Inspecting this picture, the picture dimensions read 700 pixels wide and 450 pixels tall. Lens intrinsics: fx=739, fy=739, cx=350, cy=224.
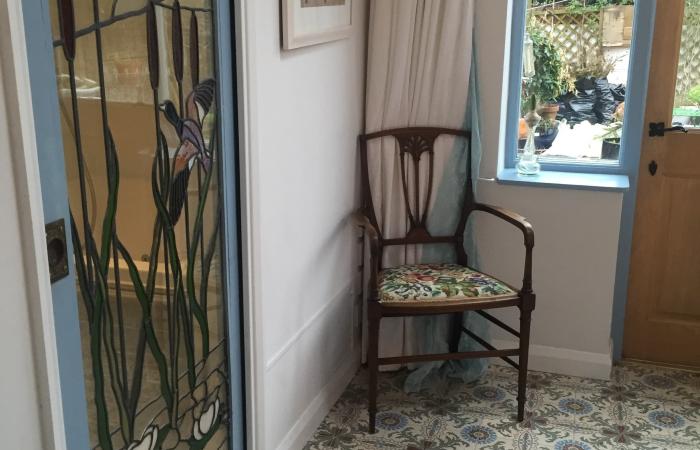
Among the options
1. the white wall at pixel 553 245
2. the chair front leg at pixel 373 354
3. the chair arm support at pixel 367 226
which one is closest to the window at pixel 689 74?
the white wall at pixel 553 245

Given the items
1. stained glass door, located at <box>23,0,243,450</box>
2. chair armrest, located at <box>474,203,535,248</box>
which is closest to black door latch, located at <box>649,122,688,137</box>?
chair armrest, located at <box>474,203,535,248</box>

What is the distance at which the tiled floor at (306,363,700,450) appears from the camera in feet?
8.33

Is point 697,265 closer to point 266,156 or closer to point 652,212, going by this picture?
point 652,212

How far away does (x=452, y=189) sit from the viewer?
291cm

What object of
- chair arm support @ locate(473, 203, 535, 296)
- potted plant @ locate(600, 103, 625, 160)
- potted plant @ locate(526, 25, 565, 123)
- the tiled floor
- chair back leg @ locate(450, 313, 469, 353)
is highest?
potted plant @ locate(526, 25, 565, 123)

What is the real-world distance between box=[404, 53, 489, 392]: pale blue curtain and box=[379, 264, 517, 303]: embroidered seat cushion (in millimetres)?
198

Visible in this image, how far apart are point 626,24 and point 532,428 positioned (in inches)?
63.2

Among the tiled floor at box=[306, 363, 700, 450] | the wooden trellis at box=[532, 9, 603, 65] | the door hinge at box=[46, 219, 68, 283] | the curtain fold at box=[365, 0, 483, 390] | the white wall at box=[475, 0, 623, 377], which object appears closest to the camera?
the door hinge at box=[46, 219, 68, 283]

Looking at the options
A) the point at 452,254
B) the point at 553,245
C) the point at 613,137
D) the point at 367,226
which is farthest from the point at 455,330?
the point at 613,137

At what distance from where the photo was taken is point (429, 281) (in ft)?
8.73

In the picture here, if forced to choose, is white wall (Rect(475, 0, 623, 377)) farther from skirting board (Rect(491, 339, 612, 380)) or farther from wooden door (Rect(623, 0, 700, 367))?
wooden door (Rect(623, 0, 700, 367))

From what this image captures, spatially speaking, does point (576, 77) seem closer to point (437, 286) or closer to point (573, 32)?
point (573, 32)

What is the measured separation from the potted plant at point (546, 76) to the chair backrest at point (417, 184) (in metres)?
0.45

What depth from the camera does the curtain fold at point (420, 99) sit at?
278 cm
